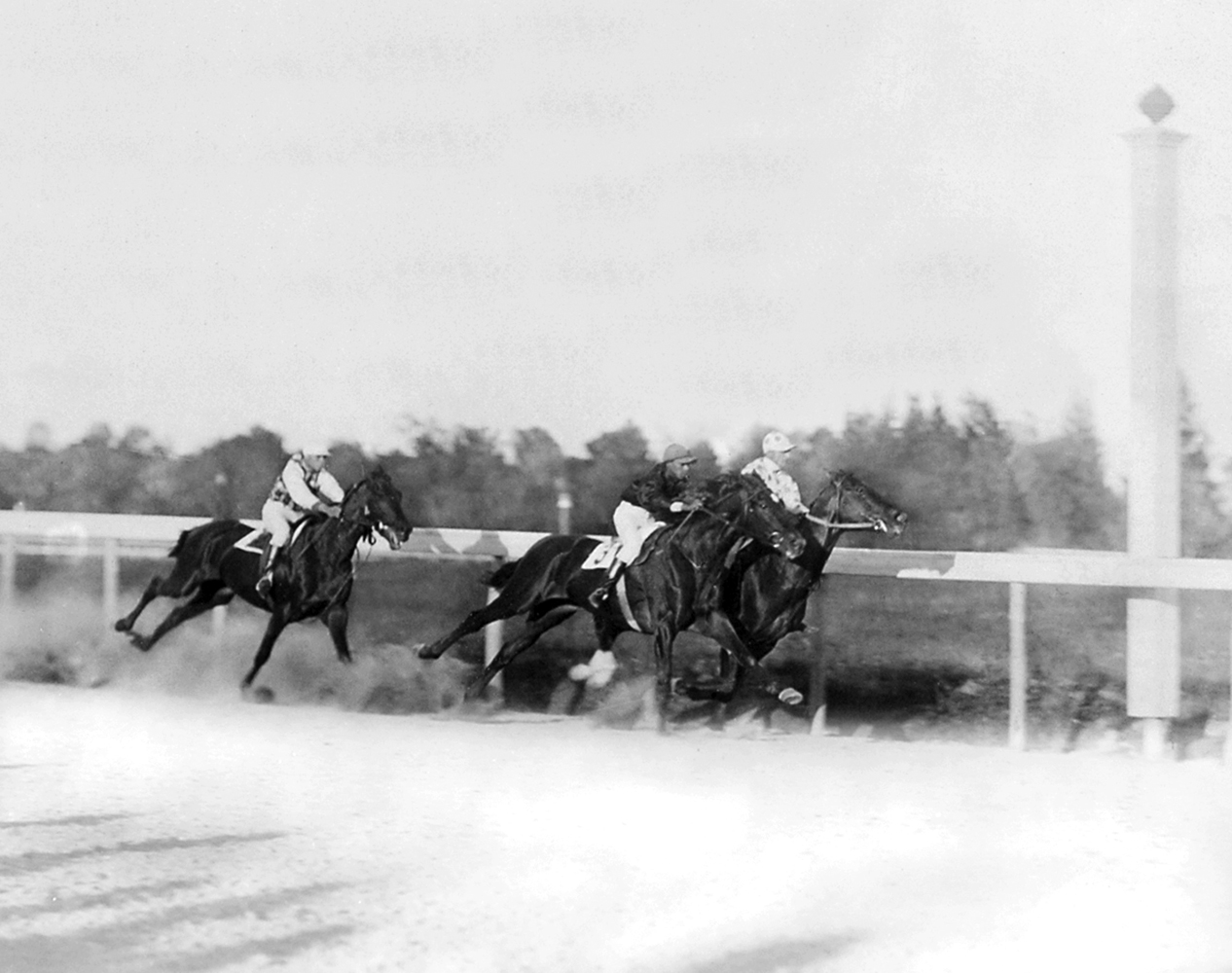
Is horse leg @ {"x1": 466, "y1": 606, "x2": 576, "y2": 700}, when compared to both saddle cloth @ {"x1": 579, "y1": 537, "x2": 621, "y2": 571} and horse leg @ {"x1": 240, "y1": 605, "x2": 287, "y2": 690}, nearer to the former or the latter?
saddle cloth @ {"x1": 579, "y1": 537, "x2": 621, "y2": 571}

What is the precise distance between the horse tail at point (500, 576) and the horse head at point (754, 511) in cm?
173

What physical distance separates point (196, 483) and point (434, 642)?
5.32 m

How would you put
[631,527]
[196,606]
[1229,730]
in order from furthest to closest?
[196,606] → [631,527] → [1229,730]

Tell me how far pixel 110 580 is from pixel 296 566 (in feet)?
7.29

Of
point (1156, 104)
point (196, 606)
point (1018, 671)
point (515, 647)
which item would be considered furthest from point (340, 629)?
point (1156, 104)

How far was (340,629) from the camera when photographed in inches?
504

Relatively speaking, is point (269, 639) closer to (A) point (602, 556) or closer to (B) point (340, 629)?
(B) point (340, 629)

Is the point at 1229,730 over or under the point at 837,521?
under

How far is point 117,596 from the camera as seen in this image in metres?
14.7

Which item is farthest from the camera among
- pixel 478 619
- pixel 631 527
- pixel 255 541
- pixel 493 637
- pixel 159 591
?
pixel 159 591

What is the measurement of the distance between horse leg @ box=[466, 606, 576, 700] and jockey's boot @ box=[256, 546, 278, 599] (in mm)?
1574

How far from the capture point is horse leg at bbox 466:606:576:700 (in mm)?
11969

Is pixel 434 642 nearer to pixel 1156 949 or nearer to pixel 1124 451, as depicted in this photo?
pixel 1124 451

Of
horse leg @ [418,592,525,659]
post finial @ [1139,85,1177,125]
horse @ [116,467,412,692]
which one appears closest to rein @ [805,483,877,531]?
horse leg @ [418,592,525,659]
